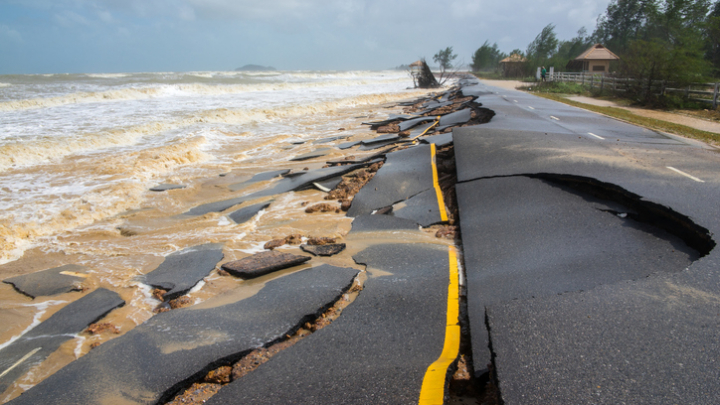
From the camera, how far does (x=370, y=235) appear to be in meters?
5.01

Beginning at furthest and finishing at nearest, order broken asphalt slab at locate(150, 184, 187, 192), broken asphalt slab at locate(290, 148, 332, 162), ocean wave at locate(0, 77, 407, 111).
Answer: ocean wave at locate(0, 77, 407, 111) < broken asphalt slab at locate(290, 148, 332, 162) < broken asphalt slab at locate(150, 184, 187, 192)

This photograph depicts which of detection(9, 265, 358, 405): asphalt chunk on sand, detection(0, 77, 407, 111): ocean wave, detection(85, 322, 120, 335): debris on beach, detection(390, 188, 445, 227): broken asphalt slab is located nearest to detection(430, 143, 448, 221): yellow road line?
detection(390, 188, 445, 227): broken asphalt slab

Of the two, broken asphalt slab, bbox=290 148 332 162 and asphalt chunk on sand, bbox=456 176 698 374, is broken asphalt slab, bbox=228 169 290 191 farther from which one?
asphalt chunk on sand, bbox=456 176 698 374

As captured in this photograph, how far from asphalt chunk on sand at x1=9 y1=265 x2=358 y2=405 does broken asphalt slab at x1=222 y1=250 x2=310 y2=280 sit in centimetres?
39

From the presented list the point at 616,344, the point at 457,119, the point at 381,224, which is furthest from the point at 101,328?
the point at 457,119

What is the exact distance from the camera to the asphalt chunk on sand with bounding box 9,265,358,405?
8.02 ft

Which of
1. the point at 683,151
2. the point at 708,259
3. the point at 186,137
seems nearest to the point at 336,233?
the point at 708,259

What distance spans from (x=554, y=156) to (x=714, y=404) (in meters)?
5.04

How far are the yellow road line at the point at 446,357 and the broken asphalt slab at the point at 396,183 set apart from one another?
2.69m

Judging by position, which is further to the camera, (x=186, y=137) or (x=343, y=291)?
(x=186, y=137)

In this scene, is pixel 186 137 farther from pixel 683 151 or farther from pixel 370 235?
pixel 683 151

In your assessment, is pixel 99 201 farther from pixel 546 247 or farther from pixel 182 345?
pixel 546 247

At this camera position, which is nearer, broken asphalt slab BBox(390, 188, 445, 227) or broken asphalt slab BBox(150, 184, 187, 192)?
broken asphalt slab BBox(390, 188, 445, 227)

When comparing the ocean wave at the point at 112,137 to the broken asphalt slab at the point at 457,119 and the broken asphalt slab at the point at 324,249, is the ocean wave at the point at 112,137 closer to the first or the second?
the broken asphalt slab at the point at 324,249
